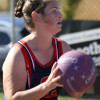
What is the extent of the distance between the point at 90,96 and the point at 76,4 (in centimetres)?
694

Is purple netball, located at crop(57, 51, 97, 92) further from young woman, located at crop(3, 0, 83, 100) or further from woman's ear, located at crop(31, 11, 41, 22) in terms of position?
woman's ear, located at crop(31, 11, 41, 22)

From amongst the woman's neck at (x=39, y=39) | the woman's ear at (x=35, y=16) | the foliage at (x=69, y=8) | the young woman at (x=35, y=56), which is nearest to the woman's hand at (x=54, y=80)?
the young woman at (x=35, y=56)

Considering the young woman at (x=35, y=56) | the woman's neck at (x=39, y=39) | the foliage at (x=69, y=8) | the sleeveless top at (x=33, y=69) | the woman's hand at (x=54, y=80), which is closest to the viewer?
the woman's hand at (x=54, y=80)

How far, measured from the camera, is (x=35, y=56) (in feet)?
8.83

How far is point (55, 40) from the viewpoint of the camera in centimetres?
292

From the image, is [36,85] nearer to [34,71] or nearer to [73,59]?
[34,71]

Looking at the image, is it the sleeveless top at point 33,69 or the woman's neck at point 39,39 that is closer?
the sleeveless top at point 33,69

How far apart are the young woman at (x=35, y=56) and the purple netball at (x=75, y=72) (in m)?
0.07

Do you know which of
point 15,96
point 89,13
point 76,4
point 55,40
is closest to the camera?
point 15,96

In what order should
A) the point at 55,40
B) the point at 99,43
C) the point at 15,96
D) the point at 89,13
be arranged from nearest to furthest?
the point at 15,96 → the point at 55,40 → the point at 99,43 → the point at 89,13

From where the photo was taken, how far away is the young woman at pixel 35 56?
253 centimetres

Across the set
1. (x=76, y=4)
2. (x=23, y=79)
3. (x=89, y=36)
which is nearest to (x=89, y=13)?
(x=89, y=36)

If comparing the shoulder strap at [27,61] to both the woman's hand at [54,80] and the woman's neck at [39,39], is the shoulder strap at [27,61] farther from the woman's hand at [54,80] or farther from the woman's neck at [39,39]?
the woman's hand at [54,80]

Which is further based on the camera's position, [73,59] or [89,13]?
[89,13]
